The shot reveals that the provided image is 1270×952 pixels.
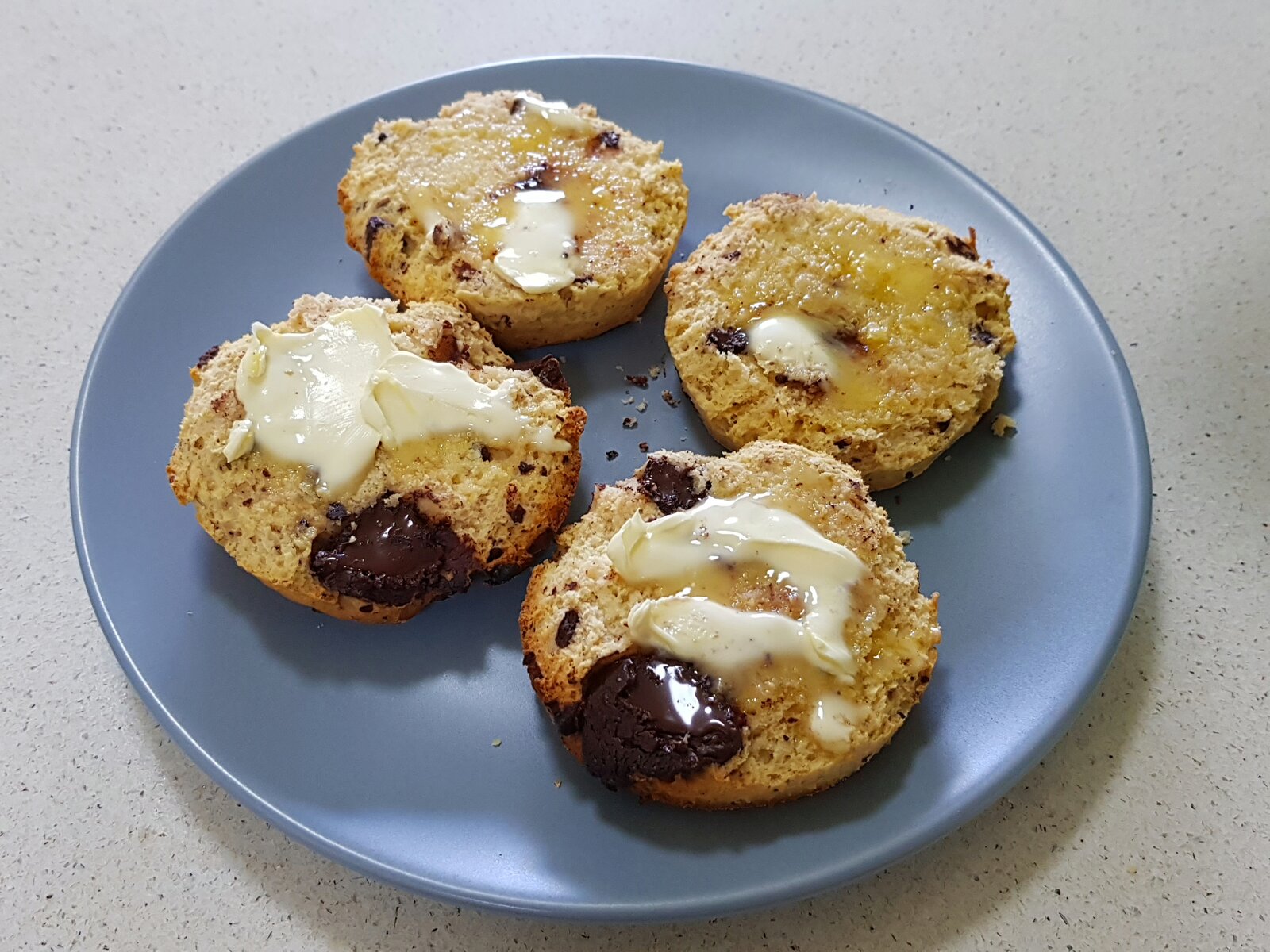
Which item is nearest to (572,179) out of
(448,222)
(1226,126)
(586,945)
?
(448,222)

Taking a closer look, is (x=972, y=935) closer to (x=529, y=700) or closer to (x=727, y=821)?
(x=727, y=821)

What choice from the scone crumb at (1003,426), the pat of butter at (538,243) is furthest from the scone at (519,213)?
the scone crumb at (1003,426)

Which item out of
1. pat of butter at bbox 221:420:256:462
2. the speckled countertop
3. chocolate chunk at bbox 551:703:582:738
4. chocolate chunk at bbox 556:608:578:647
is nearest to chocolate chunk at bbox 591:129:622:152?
the speckled countertop

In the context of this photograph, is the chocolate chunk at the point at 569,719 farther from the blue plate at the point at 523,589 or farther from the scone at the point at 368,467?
the scone at the point at 368,467

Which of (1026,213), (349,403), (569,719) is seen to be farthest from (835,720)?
(1026,213)

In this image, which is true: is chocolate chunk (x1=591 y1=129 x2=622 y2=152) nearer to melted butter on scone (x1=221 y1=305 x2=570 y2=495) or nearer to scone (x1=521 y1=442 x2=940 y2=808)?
melted butter on scone (x1=221 y1=305 x2=570 y2=495)

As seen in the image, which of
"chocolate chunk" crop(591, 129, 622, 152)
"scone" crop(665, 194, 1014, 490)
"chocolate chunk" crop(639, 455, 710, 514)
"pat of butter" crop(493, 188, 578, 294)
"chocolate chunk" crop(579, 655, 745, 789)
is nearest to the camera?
"chocolate chunk" crop(579, 655, 745, 789)
